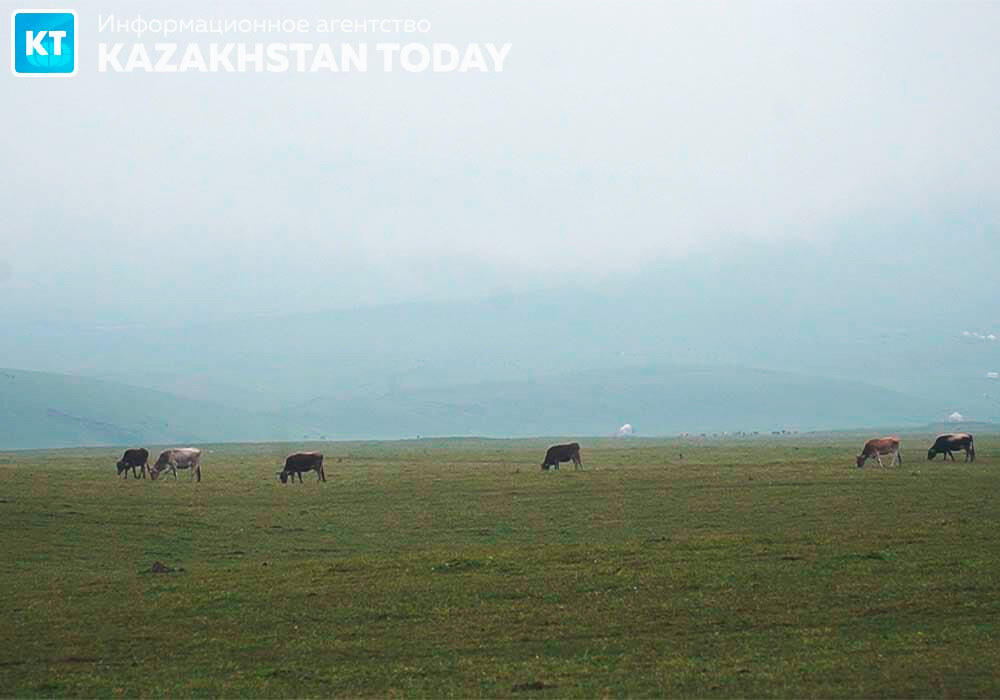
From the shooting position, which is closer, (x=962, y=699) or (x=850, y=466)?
(x=962, y=699)

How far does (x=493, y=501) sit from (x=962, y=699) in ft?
95.0

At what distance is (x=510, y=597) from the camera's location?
2330 cm

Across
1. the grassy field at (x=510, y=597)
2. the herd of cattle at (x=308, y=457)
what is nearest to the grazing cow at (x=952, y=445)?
the herd of cattle at (x=308, y=457)

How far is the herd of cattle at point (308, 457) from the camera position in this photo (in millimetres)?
55000

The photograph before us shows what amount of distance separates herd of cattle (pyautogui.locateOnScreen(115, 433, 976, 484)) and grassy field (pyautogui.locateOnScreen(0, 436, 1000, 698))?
1238cm

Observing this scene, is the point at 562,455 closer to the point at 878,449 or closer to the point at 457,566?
the point at 878,449

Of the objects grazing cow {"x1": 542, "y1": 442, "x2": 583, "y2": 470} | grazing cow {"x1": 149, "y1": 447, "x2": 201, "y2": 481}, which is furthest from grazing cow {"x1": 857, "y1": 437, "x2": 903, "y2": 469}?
grazing cow {"x1": 149, "y1": 447, "x2": 201, "y2": 481}

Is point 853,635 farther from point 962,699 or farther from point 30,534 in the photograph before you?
point 30,534

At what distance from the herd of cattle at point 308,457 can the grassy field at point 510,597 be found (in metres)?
12.4

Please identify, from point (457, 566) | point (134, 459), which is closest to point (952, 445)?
point (134, 459)

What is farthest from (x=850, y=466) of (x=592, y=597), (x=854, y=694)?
(x=854, y=694)

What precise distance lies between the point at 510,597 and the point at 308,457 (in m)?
33.1

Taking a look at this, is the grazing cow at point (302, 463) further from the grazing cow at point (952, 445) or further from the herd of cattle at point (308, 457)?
the grazing cow at point (952, 445)

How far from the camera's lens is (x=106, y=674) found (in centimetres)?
1831
